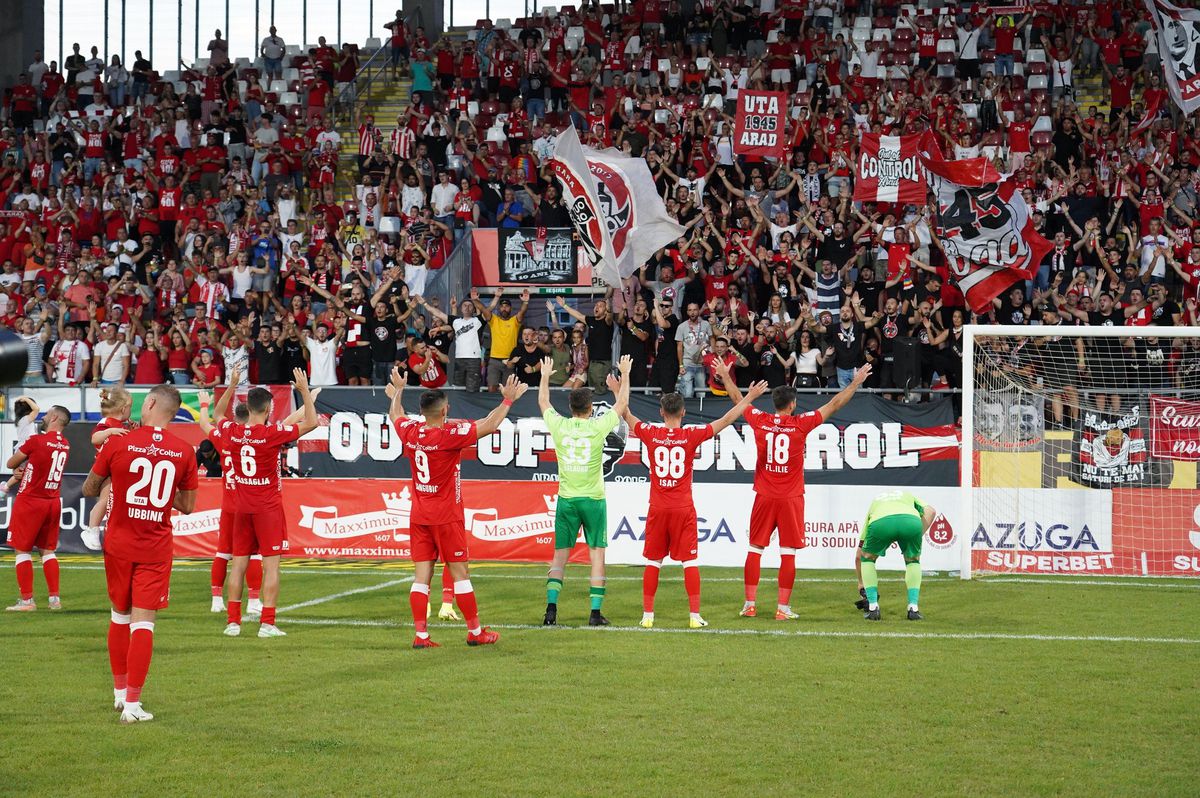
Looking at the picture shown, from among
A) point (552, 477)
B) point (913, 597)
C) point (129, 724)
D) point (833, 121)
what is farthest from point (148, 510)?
point (833, 121)

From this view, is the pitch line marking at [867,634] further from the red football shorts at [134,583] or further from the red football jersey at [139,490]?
the red football jersey at [139,490]

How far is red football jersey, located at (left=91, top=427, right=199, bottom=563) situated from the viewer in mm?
8922

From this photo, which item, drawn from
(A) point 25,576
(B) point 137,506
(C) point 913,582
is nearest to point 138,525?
(B) point 137,506

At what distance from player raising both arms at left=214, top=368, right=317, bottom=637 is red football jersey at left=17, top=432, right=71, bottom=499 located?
299 cm

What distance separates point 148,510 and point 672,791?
4.09m

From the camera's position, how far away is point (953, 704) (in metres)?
9.48

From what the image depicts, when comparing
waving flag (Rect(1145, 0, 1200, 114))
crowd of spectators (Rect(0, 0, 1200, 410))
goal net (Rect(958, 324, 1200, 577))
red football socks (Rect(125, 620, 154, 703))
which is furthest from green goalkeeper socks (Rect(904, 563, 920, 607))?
waving flag (Rect(1145, 0, 1200, 114))

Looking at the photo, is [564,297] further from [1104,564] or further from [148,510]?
[148,510]

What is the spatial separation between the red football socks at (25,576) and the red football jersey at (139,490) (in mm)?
6335

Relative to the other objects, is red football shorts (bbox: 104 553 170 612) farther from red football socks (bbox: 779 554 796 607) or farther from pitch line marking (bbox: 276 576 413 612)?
red football socks (bbox: 779 554 796 607)

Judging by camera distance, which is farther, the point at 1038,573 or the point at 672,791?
the point at 1038,573

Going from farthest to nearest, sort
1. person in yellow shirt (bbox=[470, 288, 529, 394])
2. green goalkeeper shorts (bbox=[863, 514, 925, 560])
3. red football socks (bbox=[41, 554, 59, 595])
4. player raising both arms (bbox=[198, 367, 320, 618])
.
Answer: person in yellow shirt (bbox=[470, 288, 529, 394]) < red football socks (bbox=[41, 554, 59, 595]) < green goalkeeper shorts (bbox=[863, 514, 925, 560]) < player raising both arms (bbox=[198, 367, 320, 618])

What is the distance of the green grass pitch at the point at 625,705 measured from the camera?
7.47m

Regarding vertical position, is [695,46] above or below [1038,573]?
above
